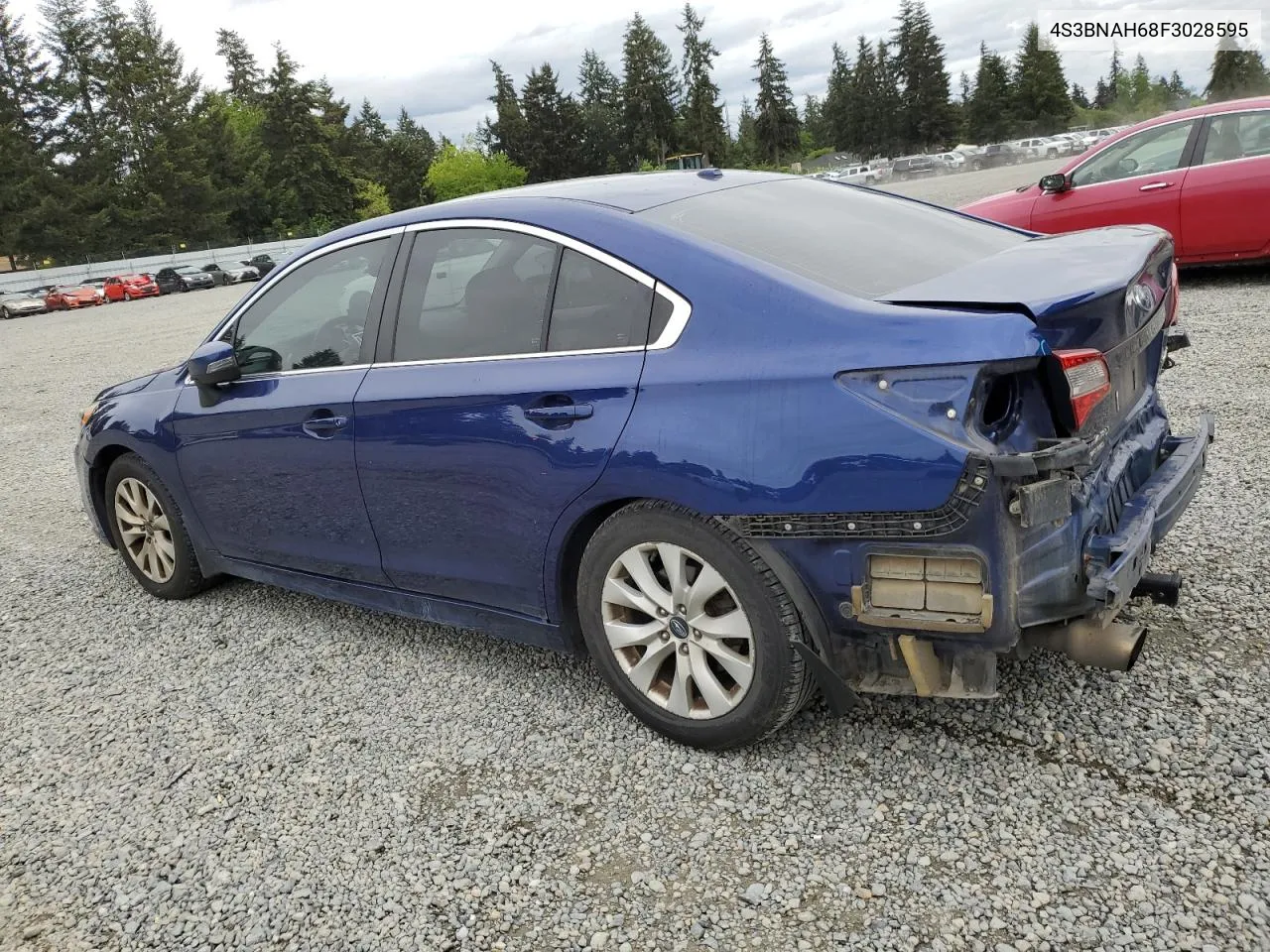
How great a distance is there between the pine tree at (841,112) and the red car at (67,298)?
84.3 m

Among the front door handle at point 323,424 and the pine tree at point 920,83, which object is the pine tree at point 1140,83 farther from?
the front door handle at point 323,424

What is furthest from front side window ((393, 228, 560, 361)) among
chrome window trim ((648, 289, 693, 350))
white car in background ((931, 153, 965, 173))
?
white car in background ((931, 153, 965, 173))

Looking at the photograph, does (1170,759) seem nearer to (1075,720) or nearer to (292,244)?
(1075,720)

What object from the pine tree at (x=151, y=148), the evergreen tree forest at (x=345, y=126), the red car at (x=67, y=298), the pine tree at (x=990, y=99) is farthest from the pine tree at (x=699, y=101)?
the red car at (x=67, y=298)

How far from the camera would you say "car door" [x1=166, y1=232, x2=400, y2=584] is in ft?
12.0

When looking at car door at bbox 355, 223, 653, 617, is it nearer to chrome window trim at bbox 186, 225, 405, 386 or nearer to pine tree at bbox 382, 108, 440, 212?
chrome window trim at bbox 186, 225, 405, 386

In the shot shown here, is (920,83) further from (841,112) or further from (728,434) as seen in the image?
(728,434)

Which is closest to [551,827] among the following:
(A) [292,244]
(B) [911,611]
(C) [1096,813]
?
(B) [911,611]

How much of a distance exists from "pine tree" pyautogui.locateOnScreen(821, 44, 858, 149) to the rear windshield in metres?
110

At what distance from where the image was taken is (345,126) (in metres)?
91.7

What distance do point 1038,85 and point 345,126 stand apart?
68.8m

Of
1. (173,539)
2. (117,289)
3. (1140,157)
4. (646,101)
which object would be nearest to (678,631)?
(173,539)

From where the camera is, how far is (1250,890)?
2.17 metres

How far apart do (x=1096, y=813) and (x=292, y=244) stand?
65.7m
